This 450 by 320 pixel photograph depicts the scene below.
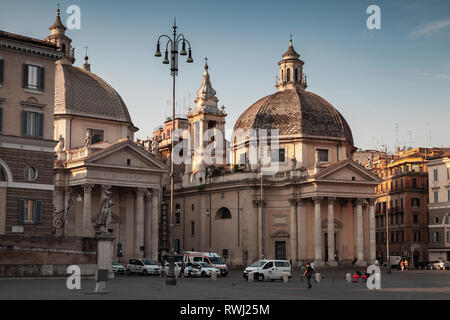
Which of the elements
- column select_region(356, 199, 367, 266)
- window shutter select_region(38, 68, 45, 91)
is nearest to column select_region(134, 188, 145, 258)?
window shutter select_region(38, 68, 45, 91)

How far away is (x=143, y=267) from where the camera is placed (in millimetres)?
54062

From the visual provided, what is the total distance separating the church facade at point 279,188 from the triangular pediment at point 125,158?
1306cm

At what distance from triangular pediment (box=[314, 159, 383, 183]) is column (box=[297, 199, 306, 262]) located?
406 cm

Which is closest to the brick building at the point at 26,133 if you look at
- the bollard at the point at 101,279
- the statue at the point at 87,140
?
the statue at the point at 87,140

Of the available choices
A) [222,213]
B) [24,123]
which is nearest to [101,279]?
[24,123]

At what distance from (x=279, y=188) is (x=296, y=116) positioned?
26.8 feet

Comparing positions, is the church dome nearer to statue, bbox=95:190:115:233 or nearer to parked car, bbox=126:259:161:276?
parked car, bbox=126:259:161:276

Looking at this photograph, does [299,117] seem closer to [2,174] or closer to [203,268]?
[203,268]

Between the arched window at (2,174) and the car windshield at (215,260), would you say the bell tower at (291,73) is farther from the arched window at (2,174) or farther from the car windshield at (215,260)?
the arched window at (2,174)

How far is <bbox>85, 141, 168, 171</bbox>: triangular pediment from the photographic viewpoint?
5950cm

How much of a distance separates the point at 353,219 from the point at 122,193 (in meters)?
24.6
